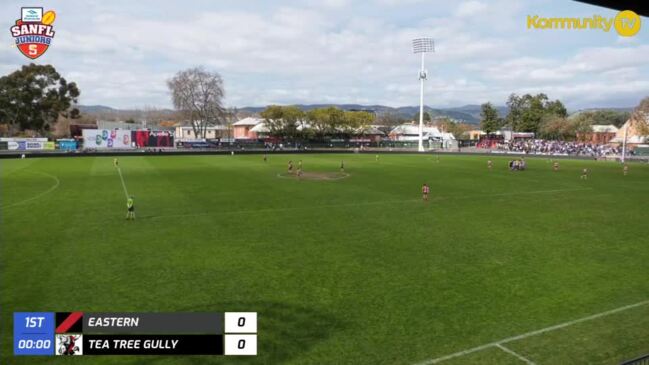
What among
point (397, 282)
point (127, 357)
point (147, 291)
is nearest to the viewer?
point (127, 357)

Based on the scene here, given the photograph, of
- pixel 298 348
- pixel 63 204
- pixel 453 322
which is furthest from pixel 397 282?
pixel 63 204

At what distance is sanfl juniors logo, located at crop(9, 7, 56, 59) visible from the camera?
20411 millimetres

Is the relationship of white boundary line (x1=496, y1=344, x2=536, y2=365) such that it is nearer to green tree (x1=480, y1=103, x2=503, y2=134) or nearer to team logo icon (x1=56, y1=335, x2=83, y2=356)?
team logo icon (x1=56, y1=335, x2=83, y2=356)

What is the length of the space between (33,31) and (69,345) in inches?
734

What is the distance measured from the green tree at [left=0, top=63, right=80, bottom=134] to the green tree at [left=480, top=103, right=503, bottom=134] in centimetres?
11038

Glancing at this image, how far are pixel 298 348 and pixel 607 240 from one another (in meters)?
15.4

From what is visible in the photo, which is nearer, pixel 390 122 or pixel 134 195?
pixel 134 195

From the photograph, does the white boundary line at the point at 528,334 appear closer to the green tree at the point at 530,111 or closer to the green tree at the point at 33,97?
the green tree at the point at 33,97

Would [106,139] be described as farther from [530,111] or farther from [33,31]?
[530,111]

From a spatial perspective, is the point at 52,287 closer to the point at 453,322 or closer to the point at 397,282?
the point at 397,282

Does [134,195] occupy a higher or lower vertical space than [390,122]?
lower

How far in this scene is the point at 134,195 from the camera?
29.0 metres

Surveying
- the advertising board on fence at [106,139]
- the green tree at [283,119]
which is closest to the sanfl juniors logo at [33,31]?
the advertising board on fence at [106,139]
